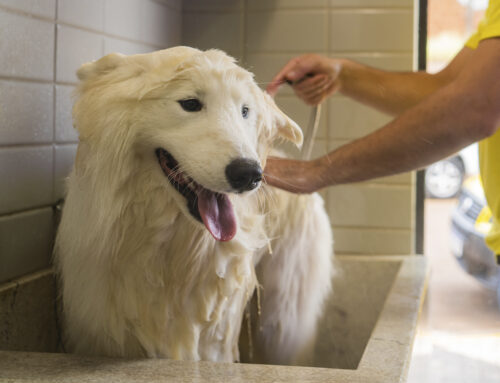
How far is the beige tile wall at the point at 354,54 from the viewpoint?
→ 5.96 ft

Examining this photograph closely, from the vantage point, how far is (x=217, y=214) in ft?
3.04

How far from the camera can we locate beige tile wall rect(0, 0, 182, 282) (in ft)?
3.60

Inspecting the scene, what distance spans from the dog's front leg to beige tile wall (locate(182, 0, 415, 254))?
1.22 feet

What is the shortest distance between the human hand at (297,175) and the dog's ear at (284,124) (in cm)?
7

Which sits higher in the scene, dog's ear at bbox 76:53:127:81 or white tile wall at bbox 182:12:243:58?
white tile wall at bbox 182:12:243:58

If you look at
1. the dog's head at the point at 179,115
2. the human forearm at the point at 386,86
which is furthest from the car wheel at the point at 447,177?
the dog's head at the point at 179,115

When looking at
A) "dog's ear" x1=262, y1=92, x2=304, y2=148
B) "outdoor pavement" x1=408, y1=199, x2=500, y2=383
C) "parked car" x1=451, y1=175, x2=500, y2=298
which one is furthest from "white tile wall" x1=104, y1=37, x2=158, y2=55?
"parked car" x1=451, y1=175, x2=500, y2=298

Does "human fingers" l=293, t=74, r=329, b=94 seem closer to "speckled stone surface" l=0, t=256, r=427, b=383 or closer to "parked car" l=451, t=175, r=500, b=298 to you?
"speckled stone surface" l=0, t=256, r=427, b=383

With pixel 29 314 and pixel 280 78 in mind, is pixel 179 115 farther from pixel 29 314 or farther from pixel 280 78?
pixel 29 314

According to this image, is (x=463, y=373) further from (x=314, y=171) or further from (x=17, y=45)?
(x=17, y=45)

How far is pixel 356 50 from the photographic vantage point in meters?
1.93

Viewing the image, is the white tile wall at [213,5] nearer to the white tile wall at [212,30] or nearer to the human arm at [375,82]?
the white tile wall at [212,30]

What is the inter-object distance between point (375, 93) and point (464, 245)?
143cm

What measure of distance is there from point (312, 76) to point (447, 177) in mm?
2763
